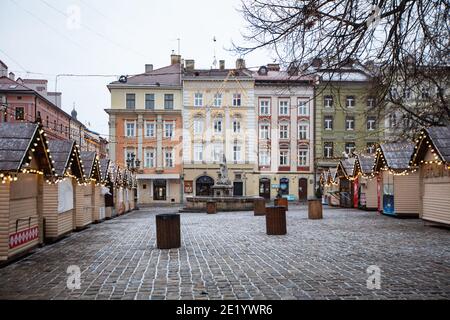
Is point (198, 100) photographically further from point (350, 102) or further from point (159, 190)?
point (350, 102)

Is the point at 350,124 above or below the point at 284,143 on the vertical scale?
above

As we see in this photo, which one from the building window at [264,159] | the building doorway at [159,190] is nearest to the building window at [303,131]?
the building window at [264,159]

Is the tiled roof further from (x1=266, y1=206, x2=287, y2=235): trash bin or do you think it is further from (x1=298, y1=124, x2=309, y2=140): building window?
(x1=266, y1=206, x2=287, y2=235): trash bin

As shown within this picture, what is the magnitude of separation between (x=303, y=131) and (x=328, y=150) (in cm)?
377

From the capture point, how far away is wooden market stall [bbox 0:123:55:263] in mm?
11234

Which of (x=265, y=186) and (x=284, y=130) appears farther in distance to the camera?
(x=284, y=130)

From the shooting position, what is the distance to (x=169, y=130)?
185 feet

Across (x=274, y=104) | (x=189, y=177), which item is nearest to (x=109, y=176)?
(x=189, y=177)

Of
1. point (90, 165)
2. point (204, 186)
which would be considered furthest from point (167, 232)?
point (204, 186)

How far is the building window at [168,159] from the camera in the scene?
183 ft

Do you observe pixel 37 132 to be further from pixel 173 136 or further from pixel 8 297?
pixel 173 136

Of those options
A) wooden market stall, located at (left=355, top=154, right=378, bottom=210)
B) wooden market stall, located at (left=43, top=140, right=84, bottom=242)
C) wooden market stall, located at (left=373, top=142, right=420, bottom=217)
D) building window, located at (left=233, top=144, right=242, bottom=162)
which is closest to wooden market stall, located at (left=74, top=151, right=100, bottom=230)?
wooden market stall, located at (left=43, top=140, right=84, bottom=242)

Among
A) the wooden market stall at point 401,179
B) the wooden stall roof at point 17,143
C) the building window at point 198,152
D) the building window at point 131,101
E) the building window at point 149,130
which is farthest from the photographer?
the building window at point 149,130

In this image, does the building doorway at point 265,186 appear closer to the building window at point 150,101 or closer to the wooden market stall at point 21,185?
the building window at point 150,101
